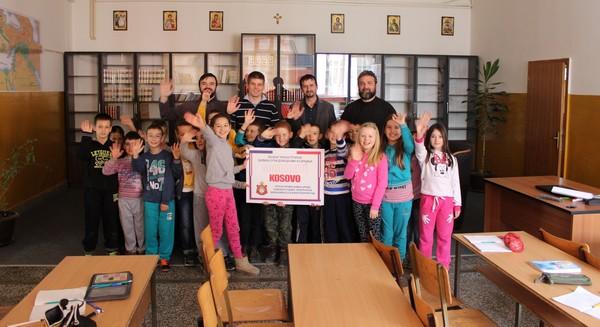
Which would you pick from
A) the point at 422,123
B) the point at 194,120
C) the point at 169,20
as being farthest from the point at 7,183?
the point at 422,123

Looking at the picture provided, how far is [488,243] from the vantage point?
300 centimetres

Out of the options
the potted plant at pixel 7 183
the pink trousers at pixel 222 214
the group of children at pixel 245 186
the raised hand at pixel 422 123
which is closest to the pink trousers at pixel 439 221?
the group of children at pixel 245 186

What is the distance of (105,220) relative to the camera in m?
4.63

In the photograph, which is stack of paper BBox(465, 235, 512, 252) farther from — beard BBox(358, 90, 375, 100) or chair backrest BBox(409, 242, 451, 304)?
beard BBox(358, 90, 375, 100)

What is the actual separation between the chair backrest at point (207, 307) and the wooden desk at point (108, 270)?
0.32 metres

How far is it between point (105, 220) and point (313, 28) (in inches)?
212

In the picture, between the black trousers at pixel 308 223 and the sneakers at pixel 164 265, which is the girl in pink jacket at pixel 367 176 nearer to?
the black trousers at pixel 308 223

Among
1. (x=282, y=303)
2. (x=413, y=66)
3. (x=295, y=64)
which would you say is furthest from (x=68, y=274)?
(x=413, y=66)

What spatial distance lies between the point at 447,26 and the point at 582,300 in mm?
7622

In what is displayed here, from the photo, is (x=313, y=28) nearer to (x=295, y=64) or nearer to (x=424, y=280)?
(x=295, y=64)

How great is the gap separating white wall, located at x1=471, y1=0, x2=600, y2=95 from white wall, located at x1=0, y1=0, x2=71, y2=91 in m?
6.94

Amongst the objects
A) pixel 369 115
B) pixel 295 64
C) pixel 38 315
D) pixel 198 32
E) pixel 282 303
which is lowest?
pixel 282 303

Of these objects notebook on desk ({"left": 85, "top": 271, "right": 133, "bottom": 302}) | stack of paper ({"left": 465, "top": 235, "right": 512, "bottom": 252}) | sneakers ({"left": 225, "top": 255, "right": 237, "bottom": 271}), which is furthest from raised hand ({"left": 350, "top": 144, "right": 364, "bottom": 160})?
notebook on desk ({"left": 85, "top": 271, "right": 133, "bottom": 302})

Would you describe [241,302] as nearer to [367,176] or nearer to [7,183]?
[367,176]
